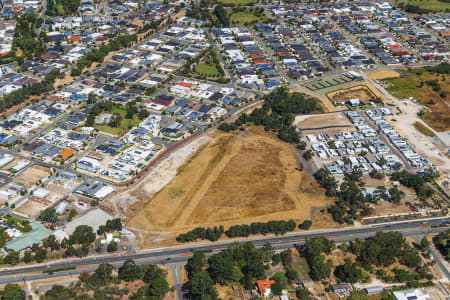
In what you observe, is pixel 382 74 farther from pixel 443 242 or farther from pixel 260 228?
pixel 260 228

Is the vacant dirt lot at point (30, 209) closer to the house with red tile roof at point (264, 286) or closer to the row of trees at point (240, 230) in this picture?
the row of trees at point (240, 230)

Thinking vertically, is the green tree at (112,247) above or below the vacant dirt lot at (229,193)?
above

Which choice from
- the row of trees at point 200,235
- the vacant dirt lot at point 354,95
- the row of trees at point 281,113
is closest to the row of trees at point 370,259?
the row of trees at point 200,235

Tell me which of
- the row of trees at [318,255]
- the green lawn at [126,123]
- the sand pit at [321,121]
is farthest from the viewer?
the sand pit at [321,121]

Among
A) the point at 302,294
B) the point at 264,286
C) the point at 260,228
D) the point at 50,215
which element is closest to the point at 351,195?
the point at 260,228

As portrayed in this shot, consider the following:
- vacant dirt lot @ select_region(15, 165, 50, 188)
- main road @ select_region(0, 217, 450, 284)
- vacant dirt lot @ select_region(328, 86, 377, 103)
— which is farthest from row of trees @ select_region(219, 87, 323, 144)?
vacant dirt lot @ select_region(15, 165, 50, 188)

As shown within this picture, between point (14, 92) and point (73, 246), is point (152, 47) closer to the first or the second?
point (14, 92)

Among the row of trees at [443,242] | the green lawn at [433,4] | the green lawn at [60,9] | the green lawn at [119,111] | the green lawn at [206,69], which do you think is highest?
the green lawn at [60,9]

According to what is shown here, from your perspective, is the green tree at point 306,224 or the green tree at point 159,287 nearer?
the green tree at point 159,287
